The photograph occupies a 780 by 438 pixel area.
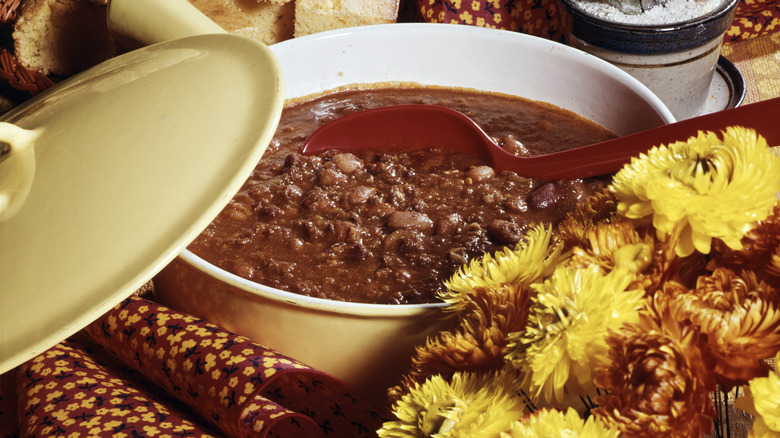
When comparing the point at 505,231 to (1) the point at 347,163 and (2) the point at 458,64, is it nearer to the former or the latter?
(1) the point at 347,163

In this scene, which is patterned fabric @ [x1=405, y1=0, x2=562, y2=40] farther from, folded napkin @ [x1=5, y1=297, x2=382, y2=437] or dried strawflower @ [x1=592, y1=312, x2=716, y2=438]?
dried strawflower @ [x1=592, y1=312, x2=716, y2=438]

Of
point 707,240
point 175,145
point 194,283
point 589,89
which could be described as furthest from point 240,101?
point 589,89

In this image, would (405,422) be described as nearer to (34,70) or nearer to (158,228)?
(158,228)

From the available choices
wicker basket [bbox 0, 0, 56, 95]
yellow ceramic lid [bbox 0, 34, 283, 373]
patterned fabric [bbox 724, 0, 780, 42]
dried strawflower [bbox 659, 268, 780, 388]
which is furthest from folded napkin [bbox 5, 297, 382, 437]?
patterned fabric [bbox 724, 0, 780, 42]

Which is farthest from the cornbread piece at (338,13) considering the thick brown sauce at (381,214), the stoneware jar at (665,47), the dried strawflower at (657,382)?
the dried strawflower at (657,382)

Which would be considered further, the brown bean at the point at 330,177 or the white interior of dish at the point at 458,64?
the white interior of dish at the point at 458,64

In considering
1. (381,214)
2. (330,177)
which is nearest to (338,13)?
(330,177)

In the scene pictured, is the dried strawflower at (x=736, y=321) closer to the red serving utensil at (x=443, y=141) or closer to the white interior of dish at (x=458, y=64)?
the red serving utensil at (x=443, y=141)
